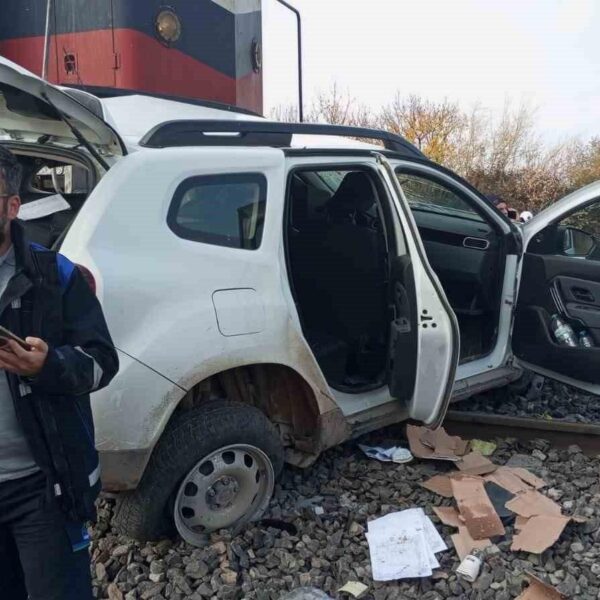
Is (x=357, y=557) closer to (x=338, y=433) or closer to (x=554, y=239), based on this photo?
(x=338, y=433)

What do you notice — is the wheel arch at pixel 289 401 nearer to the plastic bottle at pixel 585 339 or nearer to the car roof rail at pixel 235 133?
the car roof rail at pixel 235 133

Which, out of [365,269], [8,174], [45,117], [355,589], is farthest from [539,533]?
[45,117]

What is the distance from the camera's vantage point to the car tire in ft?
8.93

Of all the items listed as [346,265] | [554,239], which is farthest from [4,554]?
[554,239]

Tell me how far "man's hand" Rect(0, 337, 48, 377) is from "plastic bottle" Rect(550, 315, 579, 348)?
3.45 m

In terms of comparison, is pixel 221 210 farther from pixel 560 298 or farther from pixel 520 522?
pixel 560 298

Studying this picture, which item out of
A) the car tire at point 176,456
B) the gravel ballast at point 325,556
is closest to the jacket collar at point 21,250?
the car tire at point 176,456

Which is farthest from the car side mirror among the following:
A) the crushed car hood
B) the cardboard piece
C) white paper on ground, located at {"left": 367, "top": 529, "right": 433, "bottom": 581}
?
the crushed car hood

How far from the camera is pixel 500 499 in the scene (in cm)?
327

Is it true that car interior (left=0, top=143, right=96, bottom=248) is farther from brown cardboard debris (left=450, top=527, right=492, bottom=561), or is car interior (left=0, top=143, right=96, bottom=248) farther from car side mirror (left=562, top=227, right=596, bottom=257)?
car side mirror (left=562, top=227, right=596, bottom=257)

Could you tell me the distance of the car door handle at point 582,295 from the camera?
163 inches

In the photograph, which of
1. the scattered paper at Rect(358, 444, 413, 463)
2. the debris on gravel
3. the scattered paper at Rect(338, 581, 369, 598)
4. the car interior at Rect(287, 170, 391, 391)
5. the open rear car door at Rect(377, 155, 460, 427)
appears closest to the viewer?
the scattered paper at Rect(338, 581, 369, 598)

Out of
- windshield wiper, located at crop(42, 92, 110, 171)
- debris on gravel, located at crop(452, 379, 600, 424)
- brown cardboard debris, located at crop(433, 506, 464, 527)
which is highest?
windshield wiper, located at crop(42, 92, 110, 171)

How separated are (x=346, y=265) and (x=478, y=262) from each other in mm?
955
